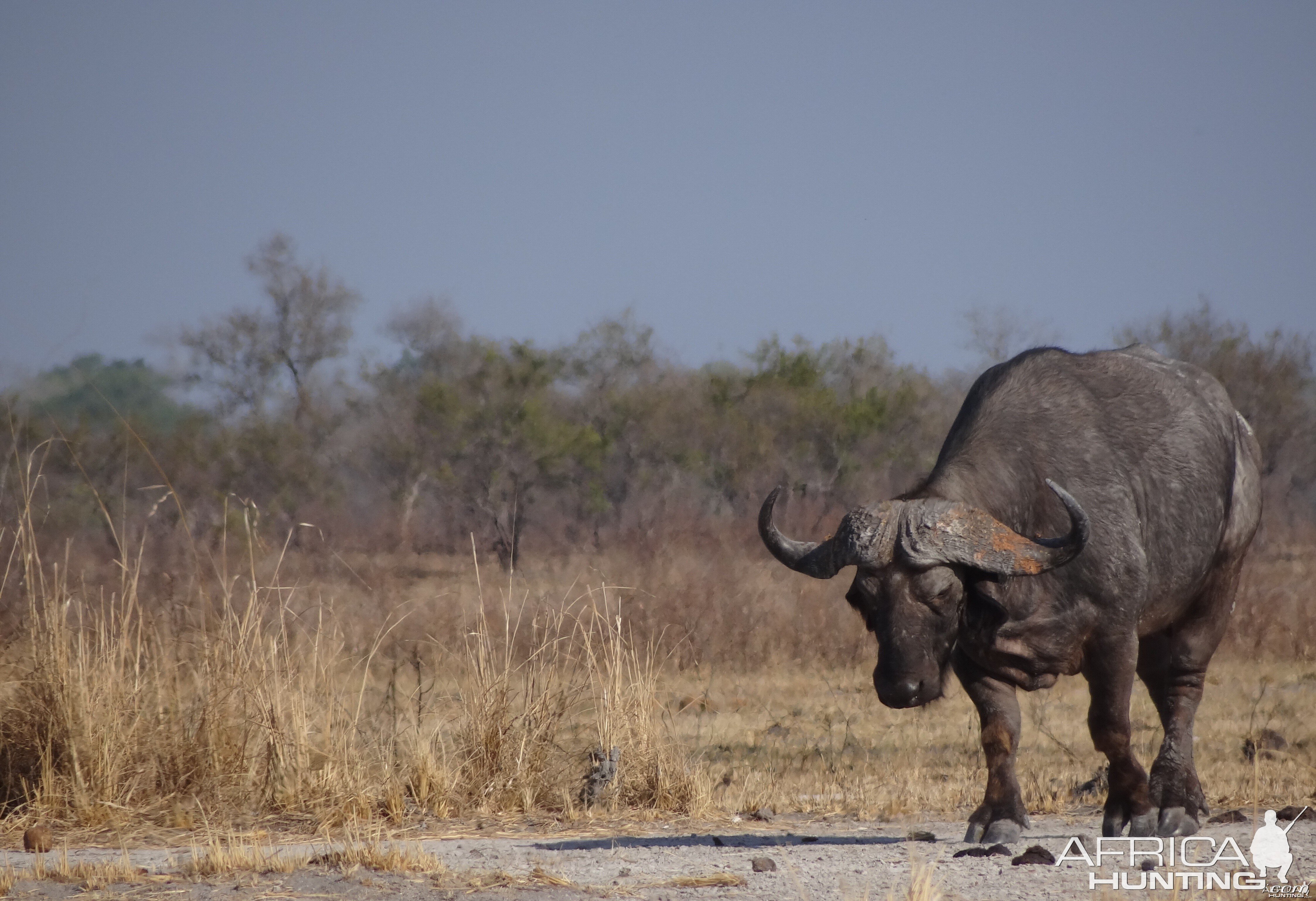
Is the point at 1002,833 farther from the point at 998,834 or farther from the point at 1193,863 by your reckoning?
the point at 1193,863

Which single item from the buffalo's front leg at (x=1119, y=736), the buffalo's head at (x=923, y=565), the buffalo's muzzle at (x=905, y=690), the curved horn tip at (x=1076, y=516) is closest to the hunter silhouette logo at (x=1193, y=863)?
the buffalo's front leg at (x=1119, y=736)

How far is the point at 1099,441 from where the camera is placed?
20.5 feet

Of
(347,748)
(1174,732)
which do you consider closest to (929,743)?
(1174,732)

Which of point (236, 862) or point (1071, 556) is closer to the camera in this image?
point (236, 862)

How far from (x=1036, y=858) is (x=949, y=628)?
0.92m

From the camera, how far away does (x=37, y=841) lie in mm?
5797

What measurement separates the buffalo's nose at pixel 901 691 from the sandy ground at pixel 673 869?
1.99ft

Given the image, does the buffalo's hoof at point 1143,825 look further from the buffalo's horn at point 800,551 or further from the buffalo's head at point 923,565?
the buffalo's horn at point 800,551

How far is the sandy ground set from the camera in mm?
4637

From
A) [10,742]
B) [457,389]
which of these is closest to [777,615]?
[10,742]

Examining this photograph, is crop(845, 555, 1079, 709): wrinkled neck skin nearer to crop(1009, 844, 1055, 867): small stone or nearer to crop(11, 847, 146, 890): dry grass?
crop(1009, 844, 1055, 867): small stone

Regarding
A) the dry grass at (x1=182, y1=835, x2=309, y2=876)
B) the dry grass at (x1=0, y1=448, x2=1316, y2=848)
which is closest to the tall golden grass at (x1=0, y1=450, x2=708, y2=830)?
the dry grass at (x1=0, y1=448, x2=1316, y2=848)

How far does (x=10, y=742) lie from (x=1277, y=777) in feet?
23.2

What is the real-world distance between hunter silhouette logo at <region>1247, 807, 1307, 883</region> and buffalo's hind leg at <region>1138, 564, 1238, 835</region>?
1228 millimetres
